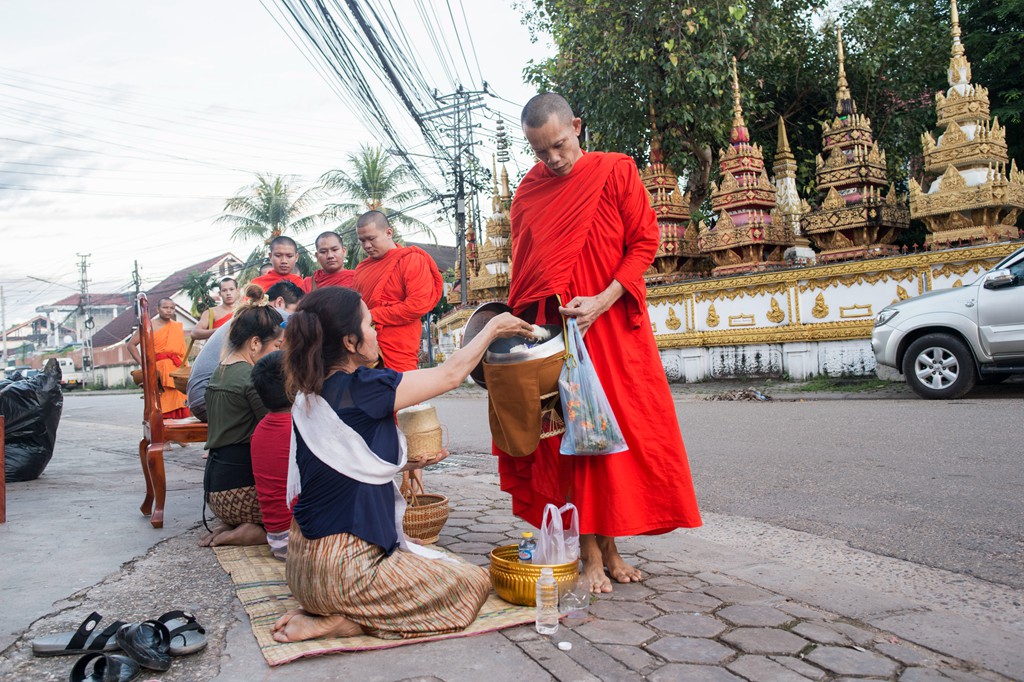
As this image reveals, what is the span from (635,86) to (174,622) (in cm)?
1445

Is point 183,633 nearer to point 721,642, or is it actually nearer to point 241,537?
point 241,537

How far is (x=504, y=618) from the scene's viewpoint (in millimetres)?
2803

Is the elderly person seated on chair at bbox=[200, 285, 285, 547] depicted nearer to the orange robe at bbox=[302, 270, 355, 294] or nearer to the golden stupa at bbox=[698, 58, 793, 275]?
the orange robe at bbox=[302, 270, 355, 294]

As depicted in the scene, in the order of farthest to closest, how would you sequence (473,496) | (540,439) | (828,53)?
1. (828,53)
2. (473,496)
3. (540,439)

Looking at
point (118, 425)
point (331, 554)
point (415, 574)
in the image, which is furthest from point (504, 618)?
point (118, 425)

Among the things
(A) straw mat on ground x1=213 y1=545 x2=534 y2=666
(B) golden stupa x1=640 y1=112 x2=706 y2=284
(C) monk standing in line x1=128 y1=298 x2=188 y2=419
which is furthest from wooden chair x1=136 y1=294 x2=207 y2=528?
(B) golden stupa x1=640 y1=112 x2=706 y2=284

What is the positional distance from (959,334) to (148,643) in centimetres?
839

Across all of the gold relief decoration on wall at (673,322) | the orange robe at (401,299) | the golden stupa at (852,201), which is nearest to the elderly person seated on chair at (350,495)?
the orange robe at (401,299)

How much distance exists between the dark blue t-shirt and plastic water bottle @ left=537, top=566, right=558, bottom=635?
0.53 m

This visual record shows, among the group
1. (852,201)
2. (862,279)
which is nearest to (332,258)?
(862,279)

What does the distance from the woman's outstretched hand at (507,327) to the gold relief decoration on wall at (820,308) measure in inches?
365

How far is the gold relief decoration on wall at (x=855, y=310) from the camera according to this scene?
425 inches

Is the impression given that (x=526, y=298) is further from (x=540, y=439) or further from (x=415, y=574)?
(x=415, y=574)

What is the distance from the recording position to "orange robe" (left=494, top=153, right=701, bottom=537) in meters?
3.14
